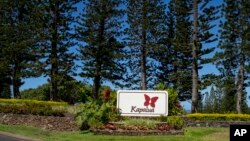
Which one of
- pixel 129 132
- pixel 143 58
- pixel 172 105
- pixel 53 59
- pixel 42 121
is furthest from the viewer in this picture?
pixel 143 58

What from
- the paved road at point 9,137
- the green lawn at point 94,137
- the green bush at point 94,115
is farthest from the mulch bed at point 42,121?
the paved road at point 9,137

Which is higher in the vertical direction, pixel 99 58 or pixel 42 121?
pixel 99 58

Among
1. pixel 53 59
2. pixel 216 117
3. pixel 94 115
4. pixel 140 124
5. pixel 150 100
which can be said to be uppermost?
pixel 53 59

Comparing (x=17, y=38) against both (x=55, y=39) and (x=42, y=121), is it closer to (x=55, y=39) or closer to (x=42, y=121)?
(x=55, y=39)

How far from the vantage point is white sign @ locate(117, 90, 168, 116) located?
23.2 m

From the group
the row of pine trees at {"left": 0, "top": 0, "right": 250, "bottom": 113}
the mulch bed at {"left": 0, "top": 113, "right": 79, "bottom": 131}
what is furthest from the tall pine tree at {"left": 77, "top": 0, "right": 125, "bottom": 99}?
the mulch bed at {"left": 0, "top": 113, "right": 79, "bottom": 131}

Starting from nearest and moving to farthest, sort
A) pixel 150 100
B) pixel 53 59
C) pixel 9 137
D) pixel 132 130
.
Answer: pixel 9 137, pixel 132 130, pixel 150 100, pixel 53 59

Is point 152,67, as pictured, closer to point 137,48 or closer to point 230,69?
point 137,48

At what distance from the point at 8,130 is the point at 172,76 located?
92.9 feet

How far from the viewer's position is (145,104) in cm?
2327

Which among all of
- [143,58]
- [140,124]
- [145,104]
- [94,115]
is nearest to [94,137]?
[94,115]

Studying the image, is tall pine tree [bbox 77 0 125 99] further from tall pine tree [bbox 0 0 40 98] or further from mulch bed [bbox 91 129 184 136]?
mulch bed [bbox 91 129 184 136]

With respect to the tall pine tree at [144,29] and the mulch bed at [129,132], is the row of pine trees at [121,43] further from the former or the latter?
the mulch bed at [129,132]

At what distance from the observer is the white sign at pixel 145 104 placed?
2319 centimetres
